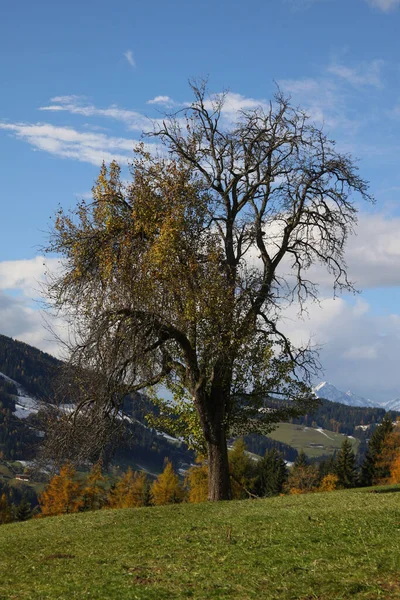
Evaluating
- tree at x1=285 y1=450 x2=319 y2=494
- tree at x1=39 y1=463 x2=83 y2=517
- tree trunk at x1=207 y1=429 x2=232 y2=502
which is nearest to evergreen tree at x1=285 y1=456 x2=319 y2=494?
tree at x1=285 y1=450 x2=319 y2=494

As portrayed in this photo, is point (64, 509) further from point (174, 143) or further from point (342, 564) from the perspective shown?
point (342, 564)

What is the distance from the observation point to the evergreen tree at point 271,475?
120 meters

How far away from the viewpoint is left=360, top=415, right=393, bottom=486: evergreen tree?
105 meters

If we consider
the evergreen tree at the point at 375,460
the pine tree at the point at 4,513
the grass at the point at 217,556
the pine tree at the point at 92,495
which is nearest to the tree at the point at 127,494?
the pine tree at the point at 92,495

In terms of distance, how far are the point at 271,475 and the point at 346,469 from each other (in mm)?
20162

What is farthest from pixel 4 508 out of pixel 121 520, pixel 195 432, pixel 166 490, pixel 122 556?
pixel 122 556

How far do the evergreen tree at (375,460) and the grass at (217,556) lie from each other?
280 feet

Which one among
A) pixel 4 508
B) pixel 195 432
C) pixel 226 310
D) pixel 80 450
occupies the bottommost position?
pixel 4 508

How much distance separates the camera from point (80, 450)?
30.1 metres

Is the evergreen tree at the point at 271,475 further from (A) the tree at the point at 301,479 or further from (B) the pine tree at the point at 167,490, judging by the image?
(B) the pine tree at the point at 167,490

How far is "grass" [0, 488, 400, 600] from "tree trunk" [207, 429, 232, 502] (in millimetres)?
7690

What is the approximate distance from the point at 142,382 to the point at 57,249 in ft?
29.4

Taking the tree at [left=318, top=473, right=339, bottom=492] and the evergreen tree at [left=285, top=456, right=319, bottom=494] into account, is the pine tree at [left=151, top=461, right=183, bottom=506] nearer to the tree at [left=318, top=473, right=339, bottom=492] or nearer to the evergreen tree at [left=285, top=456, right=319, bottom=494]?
the evergreen tree at [left=285, top=456, right=319, bottom=494]

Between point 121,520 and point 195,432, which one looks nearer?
point 121,520
